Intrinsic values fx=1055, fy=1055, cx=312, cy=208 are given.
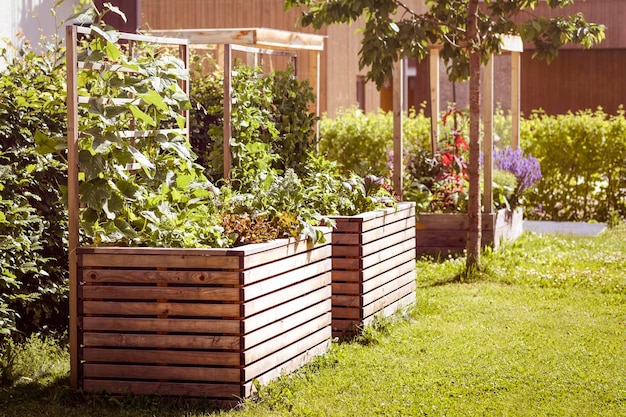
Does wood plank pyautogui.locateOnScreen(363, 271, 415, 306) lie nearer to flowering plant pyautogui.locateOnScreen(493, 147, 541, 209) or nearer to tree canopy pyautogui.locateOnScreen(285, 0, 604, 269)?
tree canopy pyautogui.locateOnScreen(285, 0, 604, 269)

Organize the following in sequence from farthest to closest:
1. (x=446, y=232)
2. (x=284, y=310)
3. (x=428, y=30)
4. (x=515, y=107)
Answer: (x=515, y=107) → (x=446, y=232) → (x=428, y=30) → (x=284, y=310)

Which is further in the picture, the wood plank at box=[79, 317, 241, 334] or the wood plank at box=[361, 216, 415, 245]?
the wood plank at box=[361, 216, 415, 245]

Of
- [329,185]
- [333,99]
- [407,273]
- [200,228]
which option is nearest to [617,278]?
[407,273]

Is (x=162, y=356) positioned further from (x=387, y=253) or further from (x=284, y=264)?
(x=387, y=253)

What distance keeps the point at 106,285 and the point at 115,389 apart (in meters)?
0.51

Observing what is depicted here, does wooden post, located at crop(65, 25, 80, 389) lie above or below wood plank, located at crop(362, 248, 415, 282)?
above

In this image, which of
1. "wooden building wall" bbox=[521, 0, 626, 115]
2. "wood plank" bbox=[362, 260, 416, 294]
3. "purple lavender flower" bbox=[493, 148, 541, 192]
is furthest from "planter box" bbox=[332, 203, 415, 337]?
"wooden building wall" bbox=[521, 0, 626, 115]

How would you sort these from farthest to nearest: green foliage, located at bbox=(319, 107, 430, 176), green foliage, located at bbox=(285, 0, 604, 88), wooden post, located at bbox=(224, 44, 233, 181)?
green foliage, located at bbox=(319, 107, 430, 176)
green foliage, located at bbox=(285, 0, 604, 88)
wooden post, located at bbox=(224, 44, 233, 181)

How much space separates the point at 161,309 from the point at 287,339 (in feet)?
2.69

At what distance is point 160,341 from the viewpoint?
5.13m

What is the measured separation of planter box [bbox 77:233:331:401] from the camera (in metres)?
5.08

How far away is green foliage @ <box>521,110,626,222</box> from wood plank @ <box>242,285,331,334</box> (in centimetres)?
767

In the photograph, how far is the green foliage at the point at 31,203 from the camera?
582 cm

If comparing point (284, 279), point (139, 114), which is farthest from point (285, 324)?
point (139, 114)
